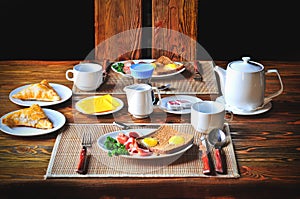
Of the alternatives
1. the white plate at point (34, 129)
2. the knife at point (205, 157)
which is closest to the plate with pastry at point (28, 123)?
the white plate at point (34, 129)

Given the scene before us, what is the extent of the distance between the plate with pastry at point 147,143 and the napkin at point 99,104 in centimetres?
21

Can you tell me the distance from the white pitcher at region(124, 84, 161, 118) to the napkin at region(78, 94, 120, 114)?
93 mm

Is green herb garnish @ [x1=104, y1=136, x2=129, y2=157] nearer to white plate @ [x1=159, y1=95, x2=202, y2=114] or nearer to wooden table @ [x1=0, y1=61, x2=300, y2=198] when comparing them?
wooden table @ [x1=0, y1=61, x2=300, y2=198]

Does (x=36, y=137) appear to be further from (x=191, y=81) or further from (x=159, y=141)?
(x=191, y=81)

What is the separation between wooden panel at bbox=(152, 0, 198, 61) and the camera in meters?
2.61

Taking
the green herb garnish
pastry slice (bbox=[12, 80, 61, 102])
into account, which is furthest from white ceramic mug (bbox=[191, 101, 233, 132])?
pastry slice (bbox=[12, 80, 61, 102])

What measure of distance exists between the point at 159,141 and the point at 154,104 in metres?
0.35

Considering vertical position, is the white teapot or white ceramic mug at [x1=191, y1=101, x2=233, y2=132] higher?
the white teapot

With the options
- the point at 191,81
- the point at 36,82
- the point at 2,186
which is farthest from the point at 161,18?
the point at 2,186

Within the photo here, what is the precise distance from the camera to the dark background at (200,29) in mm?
3754

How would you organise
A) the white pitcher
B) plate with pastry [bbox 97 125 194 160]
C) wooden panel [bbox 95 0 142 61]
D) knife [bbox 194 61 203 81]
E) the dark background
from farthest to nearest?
the dark background → wooden panel [bbox 95 0 142 61] → knife [bbox 194 61 203 81] → the white pitcher → plate with pastry [bbox 97 125 194 160]

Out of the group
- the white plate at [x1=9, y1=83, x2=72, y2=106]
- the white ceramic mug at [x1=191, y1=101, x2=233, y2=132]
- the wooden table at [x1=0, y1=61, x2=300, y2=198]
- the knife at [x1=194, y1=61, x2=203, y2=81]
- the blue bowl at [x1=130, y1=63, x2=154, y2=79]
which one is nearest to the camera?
the wooden table at [x1=0, y1=61, x2=300, y2=198]

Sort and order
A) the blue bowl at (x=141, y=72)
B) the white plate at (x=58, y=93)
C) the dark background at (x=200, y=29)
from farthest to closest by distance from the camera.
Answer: the dark background at (x=200, y=29), the blue bowl at (x=141, y=72), the white plate at (x=58, y=93)

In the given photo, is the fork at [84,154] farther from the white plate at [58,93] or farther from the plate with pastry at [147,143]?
the white plate at [58,93]
